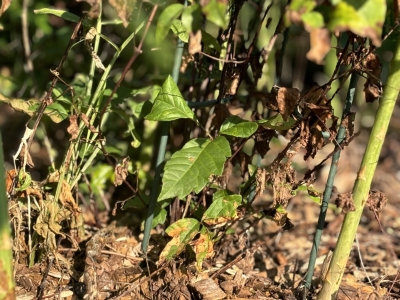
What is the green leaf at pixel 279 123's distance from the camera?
141 cm

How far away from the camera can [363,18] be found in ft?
3.38

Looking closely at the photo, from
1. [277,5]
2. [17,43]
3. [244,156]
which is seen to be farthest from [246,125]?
[17,43]

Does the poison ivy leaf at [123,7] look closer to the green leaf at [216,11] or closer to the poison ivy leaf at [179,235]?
the green leaf at [216,11]

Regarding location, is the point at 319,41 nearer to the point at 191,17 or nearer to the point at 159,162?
the point at 191,17

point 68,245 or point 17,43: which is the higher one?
point 17,43

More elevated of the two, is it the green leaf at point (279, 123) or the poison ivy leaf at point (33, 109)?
the green leaf at point (279, 123)

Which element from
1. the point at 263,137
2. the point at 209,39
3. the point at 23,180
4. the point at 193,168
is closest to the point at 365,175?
the point at 263,137

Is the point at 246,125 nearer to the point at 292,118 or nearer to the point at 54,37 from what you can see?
the point at 292,118

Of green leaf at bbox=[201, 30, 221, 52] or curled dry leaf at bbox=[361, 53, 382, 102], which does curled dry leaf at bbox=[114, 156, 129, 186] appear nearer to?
green leaf at bbox=[201, 30, 221, 52]

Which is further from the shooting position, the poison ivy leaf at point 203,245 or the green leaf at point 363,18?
the poison ivy leaf at point 203,245

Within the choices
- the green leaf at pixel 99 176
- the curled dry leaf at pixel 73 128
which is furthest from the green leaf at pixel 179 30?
the green leaf at pixel 99 176

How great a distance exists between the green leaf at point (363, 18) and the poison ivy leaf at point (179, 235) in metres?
0.71

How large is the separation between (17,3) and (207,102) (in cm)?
140

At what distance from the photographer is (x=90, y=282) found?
1.54 meters
